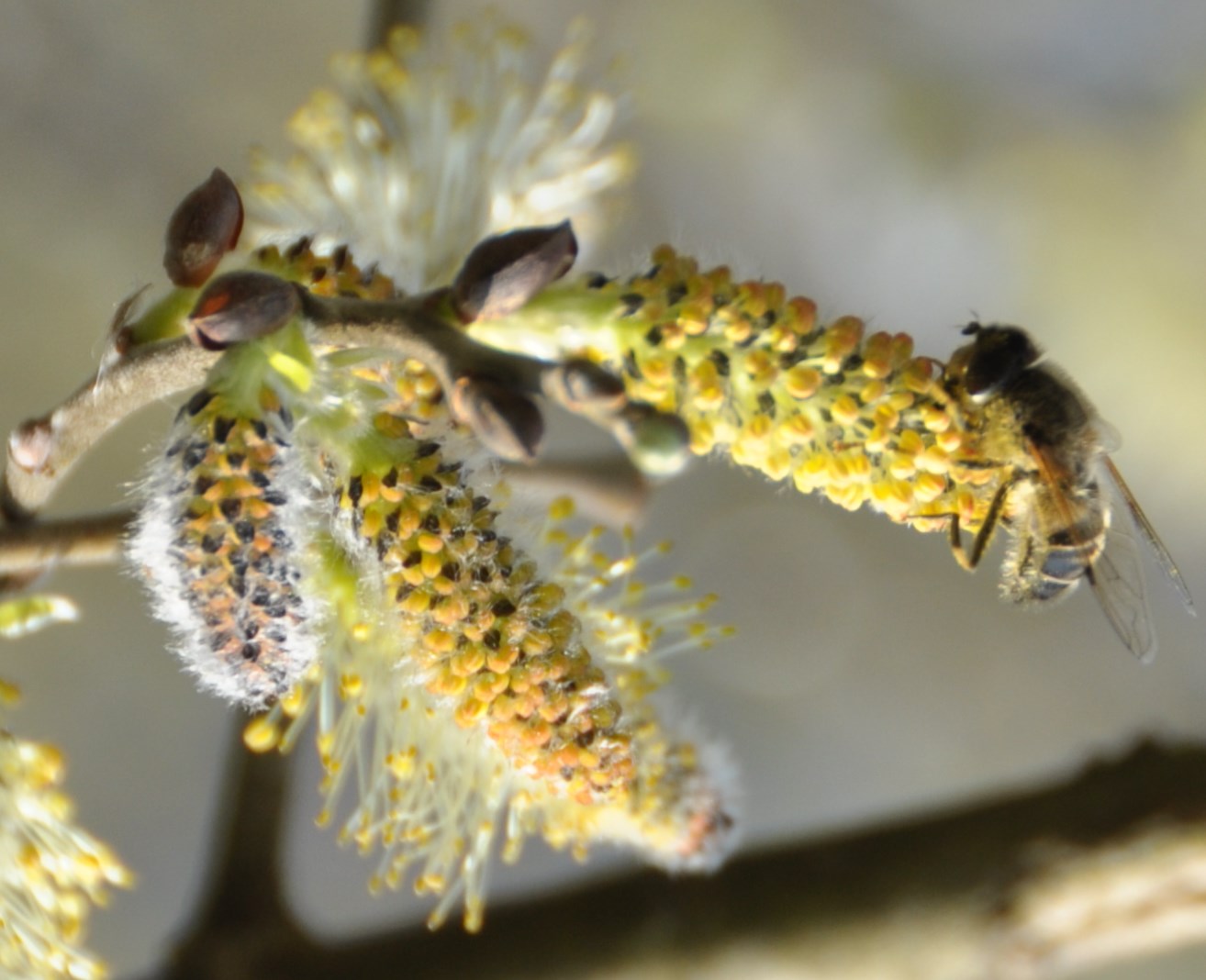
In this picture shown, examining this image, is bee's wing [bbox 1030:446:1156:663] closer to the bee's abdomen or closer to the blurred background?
the bee's abdomen

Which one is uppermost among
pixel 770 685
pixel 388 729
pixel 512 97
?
pixel 512 97

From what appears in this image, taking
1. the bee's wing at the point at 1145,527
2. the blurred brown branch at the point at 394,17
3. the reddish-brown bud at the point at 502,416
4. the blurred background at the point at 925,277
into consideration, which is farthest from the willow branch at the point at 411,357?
the blurred background at the point at 925,277

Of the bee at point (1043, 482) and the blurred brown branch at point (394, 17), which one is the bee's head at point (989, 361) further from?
the blurred brown branch at point (394, 17)

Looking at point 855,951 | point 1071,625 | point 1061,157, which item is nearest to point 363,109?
point 855,951

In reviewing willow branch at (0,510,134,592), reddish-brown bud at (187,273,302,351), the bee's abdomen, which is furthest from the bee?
willow branch at (0,510,134,592)

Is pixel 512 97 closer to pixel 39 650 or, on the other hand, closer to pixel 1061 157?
pixel 39 650

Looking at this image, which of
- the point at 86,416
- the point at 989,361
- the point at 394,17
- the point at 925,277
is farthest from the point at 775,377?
the point at 925,277
